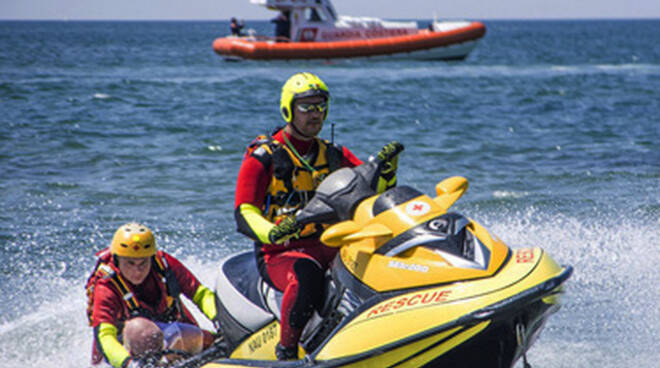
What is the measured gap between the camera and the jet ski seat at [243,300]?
392 cm

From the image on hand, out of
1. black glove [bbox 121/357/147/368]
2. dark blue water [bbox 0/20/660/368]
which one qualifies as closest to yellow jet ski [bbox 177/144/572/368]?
black glove [bbox 121/357/147/368]

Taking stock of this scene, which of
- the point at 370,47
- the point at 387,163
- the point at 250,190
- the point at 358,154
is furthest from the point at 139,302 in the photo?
the point at 370,47

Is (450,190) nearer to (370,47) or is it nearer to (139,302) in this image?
(139,302)

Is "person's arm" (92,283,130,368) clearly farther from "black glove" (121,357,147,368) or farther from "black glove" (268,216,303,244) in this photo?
"black glove" (268,216,303,244)

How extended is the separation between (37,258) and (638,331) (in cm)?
503

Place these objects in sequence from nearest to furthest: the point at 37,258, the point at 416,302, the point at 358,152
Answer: the point at 416,302 < the point at 37,258 < the point at 358,152

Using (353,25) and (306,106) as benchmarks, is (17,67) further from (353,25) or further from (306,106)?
(306,106)

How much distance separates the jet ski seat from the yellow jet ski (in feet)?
1.05

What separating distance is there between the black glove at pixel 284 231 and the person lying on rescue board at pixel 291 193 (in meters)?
0.10

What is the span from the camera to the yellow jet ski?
312cm

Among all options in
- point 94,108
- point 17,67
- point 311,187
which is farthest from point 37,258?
point 17,67

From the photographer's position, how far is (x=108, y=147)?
524 inches

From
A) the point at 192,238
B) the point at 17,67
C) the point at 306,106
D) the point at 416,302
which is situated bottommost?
the point at 17,67

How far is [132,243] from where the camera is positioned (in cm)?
423
